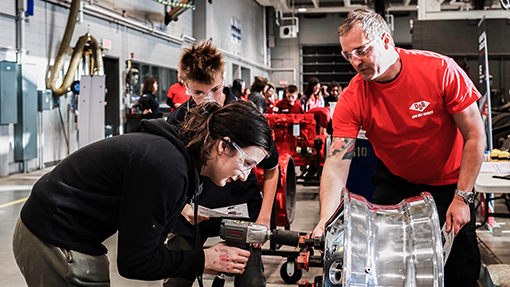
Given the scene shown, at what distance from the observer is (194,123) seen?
1.26m

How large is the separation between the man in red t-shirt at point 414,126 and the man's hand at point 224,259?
42 centimetres

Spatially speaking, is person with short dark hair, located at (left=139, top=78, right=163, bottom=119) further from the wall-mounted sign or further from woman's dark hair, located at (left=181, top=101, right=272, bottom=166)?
the wall-mounted sign

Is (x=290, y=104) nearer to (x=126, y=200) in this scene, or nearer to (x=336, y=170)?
(x=336, y=170)

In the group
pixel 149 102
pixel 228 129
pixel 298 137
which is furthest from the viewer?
pixel 149 102

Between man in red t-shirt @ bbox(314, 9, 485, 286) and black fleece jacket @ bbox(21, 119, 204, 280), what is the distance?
651mm

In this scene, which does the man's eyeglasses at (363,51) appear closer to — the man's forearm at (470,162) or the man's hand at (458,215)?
the man's forearm at (470,162)

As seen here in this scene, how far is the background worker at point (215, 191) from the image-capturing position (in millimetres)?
1867

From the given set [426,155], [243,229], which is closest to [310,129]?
[426,155]

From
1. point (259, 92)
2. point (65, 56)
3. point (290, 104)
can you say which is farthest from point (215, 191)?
point (65, 56)

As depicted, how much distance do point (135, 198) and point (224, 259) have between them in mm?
337

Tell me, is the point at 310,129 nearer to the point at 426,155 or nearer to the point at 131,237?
the point at 426,155

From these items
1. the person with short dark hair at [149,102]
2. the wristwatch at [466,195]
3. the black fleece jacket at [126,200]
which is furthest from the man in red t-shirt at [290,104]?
the black fleece jacket at [126,200]

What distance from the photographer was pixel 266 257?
3676mm

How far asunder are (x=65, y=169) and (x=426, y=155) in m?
1.27
